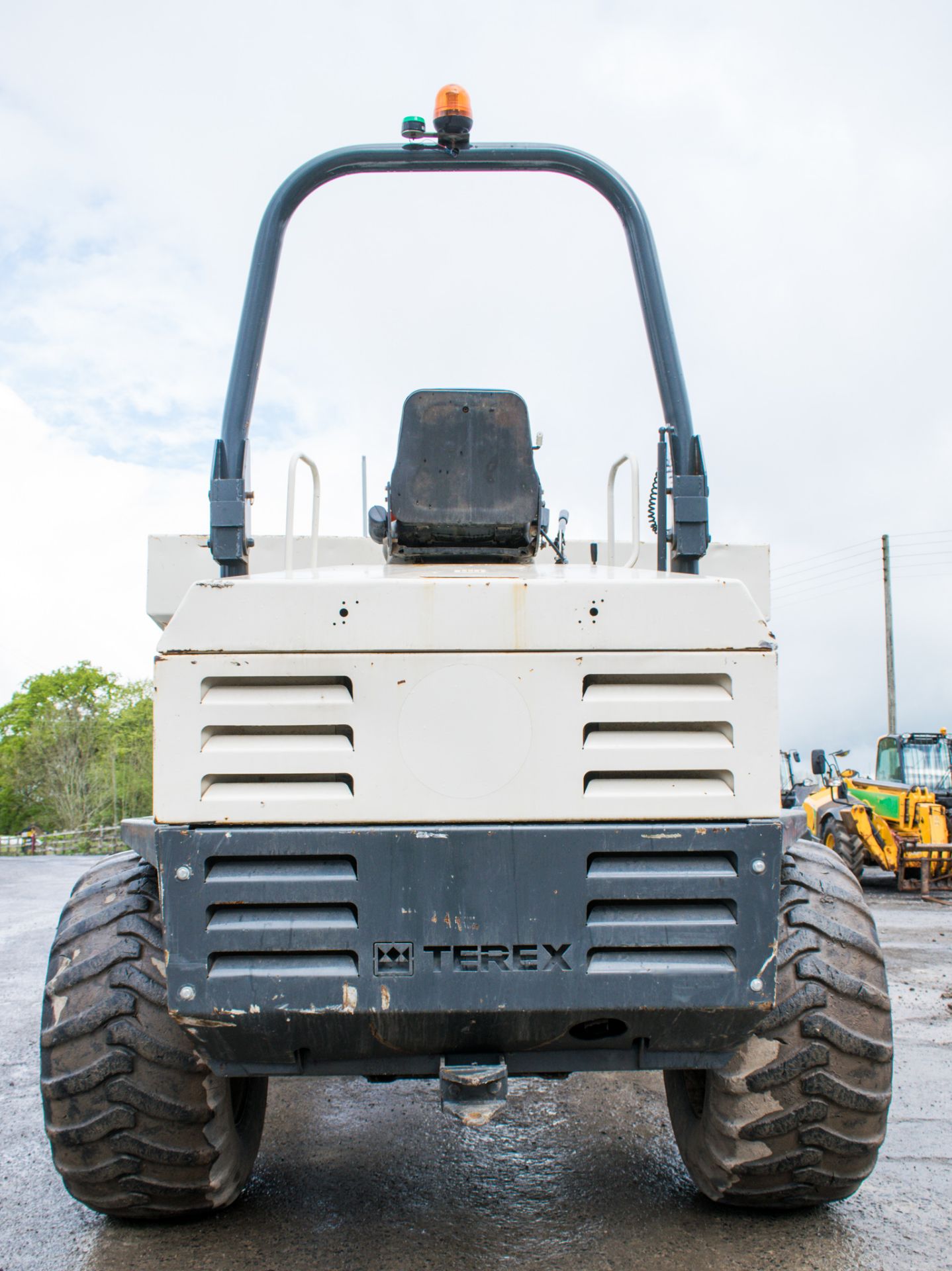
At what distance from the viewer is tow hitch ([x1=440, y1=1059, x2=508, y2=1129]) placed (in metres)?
2.77

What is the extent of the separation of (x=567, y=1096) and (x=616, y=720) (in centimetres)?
299

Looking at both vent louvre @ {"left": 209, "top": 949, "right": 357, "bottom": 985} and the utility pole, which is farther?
the utility pole

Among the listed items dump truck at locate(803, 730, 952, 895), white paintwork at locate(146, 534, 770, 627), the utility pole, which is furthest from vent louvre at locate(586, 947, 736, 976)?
the utility pole

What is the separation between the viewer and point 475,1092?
277 cm

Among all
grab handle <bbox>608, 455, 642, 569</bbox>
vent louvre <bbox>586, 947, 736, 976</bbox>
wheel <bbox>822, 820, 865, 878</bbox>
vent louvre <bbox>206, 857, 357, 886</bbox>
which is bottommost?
wheel <bbox>822, 820, 865, 878</bbox>

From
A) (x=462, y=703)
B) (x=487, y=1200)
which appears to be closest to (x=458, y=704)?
(x=462, y=703)

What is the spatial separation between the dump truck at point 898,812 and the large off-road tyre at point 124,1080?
11360mm

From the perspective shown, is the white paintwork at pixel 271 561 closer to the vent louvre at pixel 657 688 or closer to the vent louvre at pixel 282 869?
the vent louvre at pixel 657 688

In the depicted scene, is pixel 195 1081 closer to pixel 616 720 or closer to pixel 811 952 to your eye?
pixel 616 720

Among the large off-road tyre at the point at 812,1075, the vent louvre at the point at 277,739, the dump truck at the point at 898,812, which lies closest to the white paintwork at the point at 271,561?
the large off-road tyre at the point at 812,1075

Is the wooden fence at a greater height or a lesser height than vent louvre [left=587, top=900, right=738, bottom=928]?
lesser

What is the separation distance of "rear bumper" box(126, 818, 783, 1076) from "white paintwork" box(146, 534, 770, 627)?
2117mm

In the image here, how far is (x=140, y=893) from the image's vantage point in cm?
330

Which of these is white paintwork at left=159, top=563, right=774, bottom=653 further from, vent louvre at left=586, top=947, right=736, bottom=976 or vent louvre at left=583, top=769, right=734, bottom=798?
vent louvre at left=586, top=947, right=736, bottom=976
